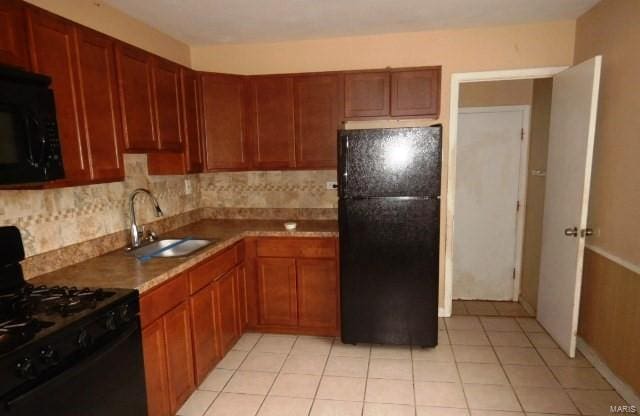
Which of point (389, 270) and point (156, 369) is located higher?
point (389, 270)

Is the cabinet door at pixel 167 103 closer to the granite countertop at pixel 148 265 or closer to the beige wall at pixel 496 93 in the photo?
the granite countertop at pixel 148 265

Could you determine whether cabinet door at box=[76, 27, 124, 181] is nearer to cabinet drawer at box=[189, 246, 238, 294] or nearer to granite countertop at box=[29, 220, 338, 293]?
granite countertop at box=[29, 220, 338, 293]

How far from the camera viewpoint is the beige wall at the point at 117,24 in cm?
208

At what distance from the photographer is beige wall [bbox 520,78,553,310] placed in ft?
10.6

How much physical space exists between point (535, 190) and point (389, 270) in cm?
173

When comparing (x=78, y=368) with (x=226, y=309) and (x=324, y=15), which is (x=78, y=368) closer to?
(x=226, y=309)

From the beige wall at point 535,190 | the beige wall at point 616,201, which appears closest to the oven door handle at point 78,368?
the beige wall at point 616,201

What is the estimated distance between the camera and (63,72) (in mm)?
1719

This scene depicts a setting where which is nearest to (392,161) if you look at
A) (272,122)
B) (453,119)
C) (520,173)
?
(453,119)

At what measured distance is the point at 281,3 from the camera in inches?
93.0

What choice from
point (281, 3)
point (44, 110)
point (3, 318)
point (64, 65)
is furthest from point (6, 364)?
point (281, 3)

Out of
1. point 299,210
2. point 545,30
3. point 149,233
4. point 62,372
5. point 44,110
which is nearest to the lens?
point 62,372

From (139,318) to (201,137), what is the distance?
5.35ft

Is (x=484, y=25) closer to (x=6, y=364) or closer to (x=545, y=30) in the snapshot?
(x=545, y=30)
